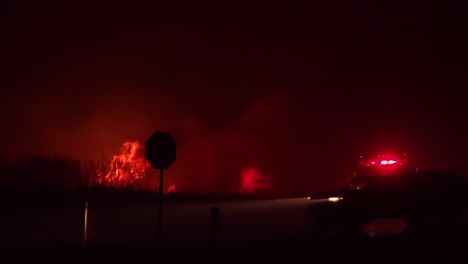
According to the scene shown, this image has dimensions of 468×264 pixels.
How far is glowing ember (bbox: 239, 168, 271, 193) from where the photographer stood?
53.9 meters

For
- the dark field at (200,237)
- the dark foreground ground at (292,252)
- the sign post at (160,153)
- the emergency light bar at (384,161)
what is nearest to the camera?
the dark foreground ground at (292,252)

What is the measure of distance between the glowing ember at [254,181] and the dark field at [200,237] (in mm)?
17251

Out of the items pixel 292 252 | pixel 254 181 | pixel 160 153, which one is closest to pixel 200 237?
pixel 160 153

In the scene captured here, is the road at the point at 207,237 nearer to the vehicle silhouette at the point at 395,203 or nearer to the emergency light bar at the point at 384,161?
the vehicle silhouette at the point at 395,203

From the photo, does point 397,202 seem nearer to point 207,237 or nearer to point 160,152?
point 207,237

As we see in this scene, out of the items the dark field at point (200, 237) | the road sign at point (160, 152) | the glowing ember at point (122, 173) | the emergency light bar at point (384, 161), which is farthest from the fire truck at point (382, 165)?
the glowing ember at point (122, 173)

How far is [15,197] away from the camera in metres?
37.1

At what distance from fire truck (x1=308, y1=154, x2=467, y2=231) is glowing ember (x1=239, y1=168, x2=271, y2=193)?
30.0 meters

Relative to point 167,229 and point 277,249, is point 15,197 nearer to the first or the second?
point 167,229

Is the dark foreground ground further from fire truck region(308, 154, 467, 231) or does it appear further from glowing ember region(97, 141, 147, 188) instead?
glowing ember region(97, 141, 147, 188)

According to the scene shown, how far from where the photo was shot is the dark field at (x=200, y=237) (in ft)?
53.1

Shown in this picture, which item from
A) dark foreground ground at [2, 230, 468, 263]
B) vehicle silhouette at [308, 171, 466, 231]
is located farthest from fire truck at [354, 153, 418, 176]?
dark foreground ground at [2, 230, 468, 263]

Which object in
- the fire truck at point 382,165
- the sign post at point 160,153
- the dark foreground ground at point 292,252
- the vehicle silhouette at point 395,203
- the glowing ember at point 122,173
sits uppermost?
the glowing ember at point 122,173

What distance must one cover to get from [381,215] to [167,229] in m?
6.69
